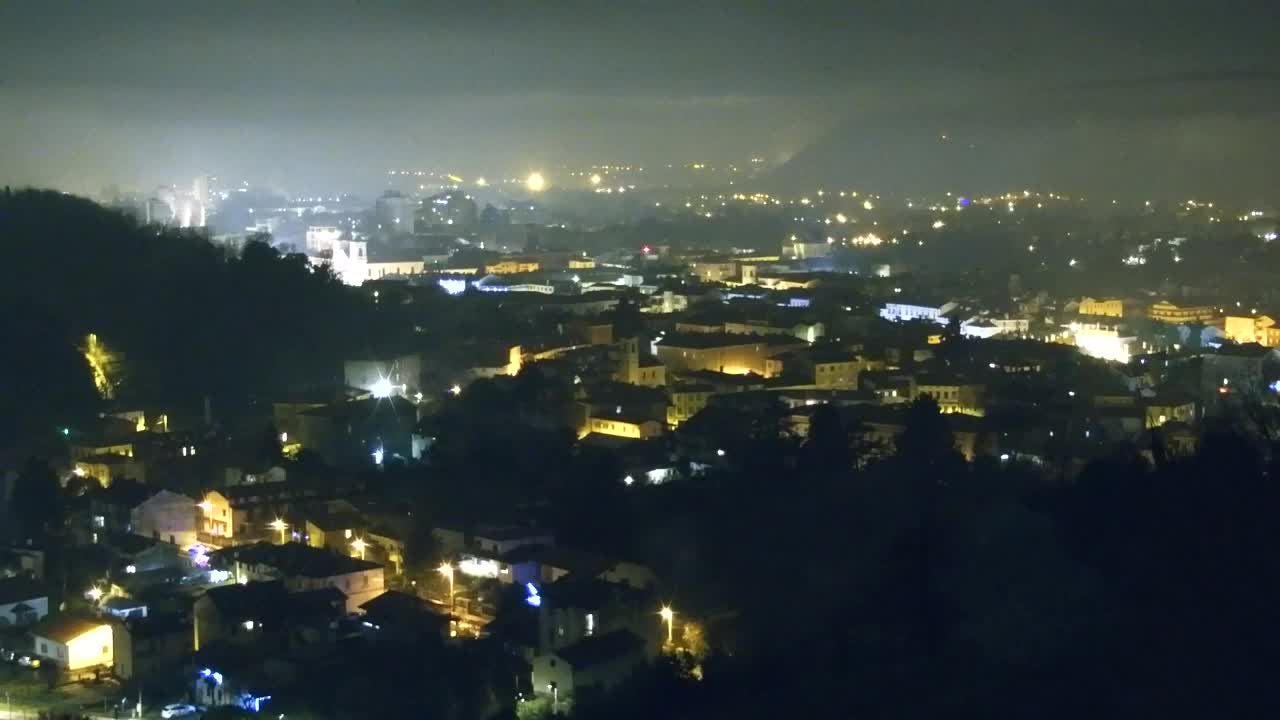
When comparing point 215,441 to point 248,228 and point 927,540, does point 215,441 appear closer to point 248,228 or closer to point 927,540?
point 927,540

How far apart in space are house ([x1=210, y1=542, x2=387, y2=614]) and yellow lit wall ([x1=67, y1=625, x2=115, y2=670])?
2.74ft

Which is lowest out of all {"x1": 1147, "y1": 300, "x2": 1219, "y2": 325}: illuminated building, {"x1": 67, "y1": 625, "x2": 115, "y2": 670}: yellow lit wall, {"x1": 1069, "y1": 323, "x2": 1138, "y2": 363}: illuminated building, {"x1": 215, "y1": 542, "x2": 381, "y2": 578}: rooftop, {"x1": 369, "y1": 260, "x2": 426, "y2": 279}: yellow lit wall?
{"x1": 67, "y1": 625, "x2": 115, "y2": 670}: yellow lit wall

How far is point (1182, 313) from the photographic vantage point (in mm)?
18766

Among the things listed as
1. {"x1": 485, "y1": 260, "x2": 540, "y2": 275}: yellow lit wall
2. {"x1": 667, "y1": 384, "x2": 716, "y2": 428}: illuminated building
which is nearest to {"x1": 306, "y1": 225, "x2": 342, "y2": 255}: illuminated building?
{"x1": 485, "y1": 260, "x2": 540, "y2": 275}: yellow lit wall

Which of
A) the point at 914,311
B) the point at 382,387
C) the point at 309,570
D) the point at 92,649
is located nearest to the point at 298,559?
the point at 309,570

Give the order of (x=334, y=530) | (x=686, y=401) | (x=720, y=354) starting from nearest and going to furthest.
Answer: (x=334, y=530) < (x=686, y=401) < (x=720, y=354)

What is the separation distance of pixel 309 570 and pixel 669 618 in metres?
1.82

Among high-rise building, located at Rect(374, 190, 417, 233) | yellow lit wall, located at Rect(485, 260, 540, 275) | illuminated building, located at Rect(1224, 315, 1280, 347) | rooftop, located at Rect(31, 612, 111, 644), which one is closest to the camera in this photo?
rooftop, located at Rect(31, 612, 111, 644)

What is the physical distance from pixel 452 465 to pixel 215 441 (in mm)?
2101

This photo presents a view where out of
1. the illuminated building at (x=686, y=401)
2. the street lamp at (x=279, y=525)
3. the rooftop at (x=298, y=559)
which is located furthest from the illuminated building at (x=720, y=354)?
the rooftop at (x=298, y=559)

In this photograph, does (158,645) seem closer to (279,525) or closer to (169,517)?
(279,525)

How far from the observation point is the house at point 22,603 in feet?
23.2

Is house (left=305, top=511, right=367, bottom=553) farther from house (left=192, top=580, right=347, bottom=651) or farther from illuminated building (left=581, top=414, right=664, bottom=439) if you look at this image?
illuminated building (left=581, top=414, right=664, bottom=439)

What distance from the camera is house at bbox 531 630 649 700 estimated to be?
239 inches
